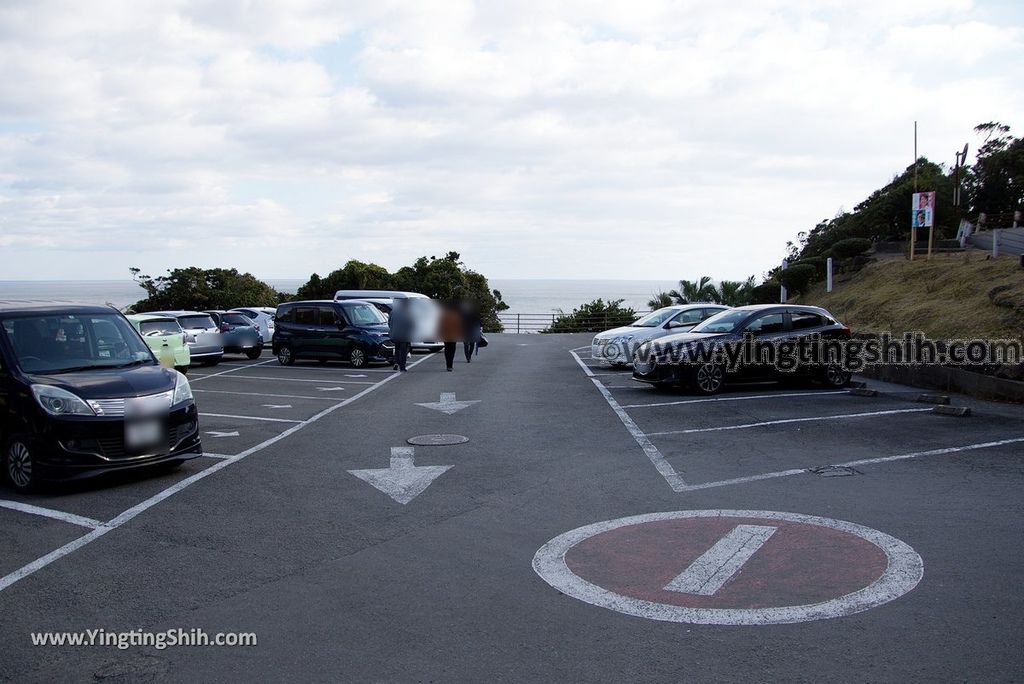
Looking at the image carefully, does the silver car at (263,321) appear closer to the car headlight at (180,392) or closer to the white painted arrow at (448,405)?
the white painted arrow at (448,405)

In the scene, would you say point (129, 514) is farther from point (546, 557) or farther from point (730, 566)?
point (730, 566)

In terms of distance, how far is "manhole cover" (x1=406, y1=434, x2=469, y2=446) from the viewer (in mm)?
10789

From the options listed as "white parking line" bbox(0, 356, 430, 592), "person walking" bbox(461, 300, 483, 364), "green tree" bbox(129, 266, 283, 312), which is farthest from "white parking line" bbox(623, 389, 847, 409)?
"green tree" bbox(129, 266, 283, 312)

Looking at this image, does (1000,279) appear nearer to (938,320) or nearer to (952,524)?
(938,320)

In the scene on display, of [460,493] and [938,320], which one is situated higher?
[938,320]

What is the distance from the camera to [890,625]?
4754 millimetres

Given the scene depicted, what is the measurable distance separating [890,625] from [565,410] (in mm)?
8990

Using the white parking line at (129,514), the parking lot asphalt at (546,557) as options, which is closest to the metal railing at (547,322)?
the white parking line at (129,514)

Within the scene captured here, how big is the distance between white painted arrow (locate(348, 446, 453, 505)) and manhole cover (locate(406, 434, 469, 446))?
0.90 metres

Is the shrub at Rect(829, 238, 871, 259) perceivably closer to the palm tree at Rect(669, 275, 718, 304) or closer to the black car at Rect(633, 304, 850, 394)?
the palm tree at Rect(669, 275, 718, 304)

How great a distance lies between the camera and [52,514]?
24.7 feet

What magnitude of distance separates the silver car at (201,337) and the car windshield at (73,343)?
1336 centimetres

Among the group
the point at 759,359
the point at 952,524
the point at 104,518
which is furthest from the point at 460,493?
the point at 759,359

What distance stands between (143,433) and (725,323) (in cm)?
1072
